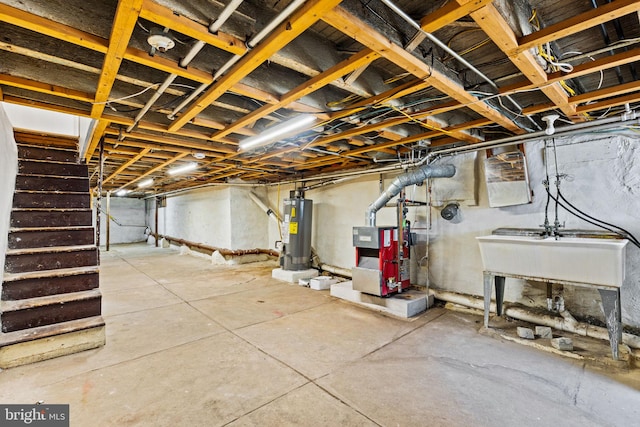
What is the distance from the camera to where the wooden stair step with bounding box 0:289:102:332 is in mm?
2383

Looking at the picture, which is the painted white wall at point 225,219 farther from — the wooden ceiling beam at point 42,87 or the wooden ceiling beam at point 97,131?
the wooden ceiling beam at point 42,87

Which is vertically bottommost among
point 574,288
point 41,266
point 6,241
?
point 574,288

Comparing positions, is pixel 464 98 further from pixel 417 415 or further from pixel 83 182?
pixel 83 182

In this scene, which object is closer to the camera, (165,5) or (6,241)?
(165,5)

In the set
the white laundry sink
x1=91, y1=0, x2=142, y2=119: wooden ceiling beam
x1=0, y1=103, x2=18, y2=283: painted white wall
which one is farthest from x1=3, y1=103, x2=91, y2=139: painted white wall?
the white laundry sink

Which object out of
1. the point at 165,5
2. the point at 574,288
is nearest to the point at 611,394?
the point at 574,288

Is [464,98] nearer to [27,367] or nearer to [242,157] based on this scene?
[242,157]

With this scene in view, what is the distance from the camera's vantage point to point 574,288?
295cm

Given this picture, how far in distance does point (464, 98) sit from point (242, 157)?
3.23 metres

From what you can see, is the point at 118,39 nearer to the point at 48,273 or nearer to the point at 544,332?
the point at 48,273

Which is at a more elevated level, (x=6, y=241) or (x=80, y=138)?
(x=80, y=138)

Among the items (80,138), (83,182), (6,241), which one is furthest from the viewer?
(80,138)

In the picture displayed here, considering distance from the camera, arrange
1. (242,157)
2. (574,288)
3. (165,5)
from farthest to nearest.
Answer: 1. (242,157)
2. (574,288)
3. (165,5)

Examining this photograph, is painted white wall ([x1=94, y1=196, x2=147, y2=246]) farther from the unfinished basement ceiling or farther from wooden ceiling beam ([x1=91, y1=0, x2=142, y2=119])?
wooden ceiling beam ([x1=91, y1=0, x2=142, y2=119])
